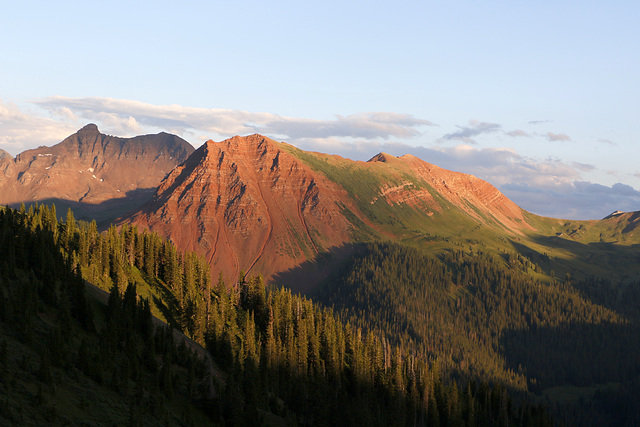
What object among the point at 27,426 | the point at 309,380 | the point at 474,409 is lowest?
the point at 474,409

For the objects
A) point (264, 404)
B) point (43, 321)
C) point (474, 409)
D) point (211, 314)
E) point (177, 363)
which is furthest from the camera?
point (474, 409)

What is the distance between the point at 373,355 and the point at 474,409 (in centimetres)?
4034

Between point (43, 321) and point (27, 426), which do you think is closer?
point (27, 426)

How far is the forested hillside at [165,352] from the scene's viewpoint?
231ft

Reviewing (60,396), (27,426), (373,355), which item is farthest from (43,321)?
(373,355)

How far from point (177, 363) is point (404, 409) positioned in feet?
306

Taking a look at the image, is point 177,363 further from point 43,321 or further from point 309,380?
point 309,380

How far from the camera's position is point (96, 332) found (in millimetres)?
88688

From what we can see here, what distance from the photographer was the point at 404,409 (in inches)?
6713

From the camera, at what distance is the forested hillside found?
70375mm

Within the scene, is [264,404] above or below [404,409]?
above

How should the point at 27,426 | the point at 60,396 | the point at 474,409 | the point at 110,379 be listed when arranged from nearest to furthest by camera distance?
the point at 27,426 → the point at 60,396 → the point at 110,379 → the point at 474,409

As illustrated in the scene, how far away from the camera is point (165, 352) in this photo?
98688 mm

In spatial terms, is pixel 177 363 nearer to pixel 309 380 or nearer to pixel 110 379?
pixel 110 379
